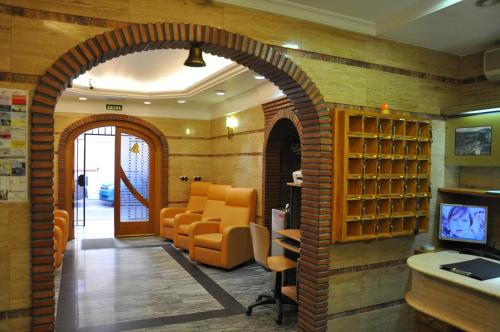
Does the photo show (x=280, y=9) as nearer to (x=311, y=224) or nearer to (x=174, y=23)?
(x=174, y=23)

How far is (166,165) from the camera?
8125 mm

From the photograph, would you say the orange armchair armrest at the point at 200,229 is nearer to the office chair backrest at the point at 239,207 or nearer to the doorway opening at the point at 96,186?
the office chair backrest at the point at 239,207

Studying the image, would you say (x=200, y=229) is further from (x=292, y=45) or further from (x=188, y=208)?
(x=292, y=45)

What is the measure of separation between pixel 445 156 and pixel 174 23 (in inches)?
124

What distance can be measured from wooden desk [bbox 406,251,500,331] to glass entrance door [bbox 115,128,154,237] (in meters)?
6.42

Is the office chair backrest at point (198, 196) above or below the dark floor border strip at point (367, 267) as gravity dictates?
above

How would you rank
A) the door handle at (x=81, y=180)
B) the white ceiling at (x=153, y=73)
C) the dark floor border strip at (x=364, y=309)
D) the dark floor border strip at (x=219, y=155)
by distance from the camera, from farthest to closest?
the door handle at (x=81, y=180)
the dark floor border strip at (x=219, y=155)
the white ceiling at (x=153, y=73)
the dark floor border strip at (x=364, y=309)

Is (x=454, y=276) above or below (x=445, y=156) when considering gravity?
below

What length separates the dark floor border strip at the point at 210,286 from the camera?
4.31 meters

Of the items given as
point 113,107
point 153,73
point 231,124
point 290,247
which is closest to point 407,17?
point 290,247

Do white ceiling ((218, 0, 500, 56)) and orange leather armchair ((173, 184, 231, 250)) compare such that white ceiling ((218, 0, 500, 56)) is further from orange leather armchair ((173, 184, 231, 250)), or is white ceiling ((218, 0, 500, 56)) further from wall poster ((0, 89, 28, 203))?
orange leather armchair ((173, 184, 231, 250))

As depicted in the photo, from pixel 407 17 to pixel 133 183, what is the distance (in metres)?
6.64

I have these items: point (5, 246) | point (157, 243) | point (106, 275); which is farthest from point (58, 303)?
point (157, 243)

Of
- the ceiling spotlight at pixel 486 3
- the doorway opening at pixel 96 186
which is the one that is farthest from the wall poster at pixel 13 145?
the doorway opening at pixel 96 186
